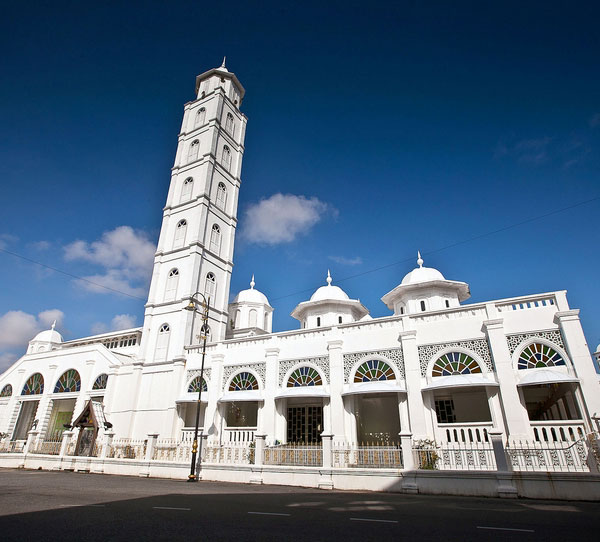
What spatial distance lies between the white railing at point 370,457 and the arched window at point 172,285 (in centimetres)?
1675

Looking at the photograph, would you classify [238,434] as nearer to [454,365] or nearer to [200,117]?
[454,365]

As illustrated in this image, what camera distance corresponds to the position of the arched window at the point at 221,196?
30.1 meters

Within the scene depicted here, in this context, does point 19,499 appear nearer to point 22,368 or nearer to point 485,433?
point 485,433

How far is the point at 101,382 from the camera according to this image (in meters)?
26.1

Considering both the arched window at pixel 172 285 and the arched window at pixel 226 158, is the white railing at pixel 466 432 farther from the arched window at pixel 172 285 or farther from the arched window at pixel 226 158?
the arched window at pixel 226 158

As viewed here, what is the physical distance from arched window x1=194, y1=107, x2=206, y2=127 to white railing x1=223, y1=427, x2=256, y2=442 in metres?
25.0

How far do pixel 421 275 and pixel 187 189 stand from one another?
19.1 metres

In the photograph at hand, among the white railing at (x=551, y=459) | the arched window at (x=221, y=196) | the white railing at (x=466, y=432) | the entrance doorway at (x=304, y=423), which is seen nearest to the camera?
the white railing at (x=551, y=459)

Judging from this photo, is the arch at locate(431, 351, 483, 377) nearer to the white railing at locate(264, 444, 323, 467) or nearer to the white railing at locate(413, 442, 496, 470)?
the white railing at locate(413, 442, 496, 470)

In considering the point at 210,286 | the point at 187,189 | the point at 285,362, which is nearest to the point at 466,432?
the point at 285,362

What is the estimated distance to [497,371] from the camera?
1512 centimetres

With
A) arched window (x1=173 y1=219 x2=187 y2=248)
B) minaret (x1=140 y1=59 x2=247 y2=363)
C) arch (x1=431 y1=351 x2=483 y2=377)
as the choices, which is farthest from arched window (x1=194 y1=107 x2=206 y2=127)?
arch (x1=431 y1=351 x2=483 y2=377)

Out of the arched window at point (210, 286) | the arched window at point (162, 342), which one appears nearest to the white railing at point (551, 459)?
the arched window at point (162, 342)

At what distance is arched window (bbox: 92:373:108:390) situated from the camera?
25823mm
